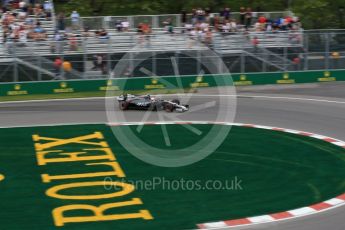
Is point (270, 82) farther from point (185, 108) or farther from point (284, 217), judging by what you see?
point (284, 217)

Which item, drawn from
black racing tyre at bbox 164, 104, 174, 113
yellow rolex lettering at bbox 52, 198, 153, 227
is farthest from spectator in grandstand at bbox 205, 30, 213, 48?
yellow rolex lettering at bbox 52, 198, 153, 227

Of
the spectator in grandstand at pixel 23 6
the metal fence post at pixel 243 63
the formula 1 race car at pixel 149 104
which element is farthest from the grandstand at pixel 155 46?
the formula 1 race car at pixel 149 104

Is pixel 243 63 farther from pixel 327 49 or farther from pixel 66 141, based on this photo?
pixel 66 141

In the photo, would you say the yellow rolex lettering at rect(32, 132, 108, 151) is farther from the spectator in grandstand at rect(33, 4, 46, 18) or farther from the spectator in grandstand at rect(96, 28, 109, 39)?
the spectator in grandstand at rect(33, 4, 46, 18)

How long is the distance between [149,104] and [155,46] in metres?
7.58

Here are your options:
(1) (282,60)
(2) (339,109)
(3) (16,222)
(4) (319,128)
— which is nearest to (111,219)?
(3) (16,222)

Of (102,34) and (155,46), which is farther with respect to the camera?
(102,34)

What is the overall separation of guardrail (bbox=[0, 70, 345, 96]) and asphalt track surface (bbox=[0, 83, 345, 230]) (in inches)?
38.1

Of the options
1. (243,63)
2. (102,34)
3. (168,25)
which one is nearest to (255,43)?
(243,63)

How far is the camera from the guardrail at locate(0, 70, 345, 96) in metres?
27.8

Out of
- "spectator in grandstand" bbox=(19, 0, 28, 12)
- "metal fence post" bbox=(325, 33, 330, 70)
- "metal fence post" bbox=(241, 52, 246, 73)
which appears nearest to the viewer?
"metal fence post" bbox=(241, 52, 246, 73)

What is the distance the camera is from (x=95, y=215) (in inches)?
471

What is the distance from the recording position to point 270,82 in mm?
29719

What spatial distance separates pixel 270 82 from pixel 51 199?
1836 centimetres
